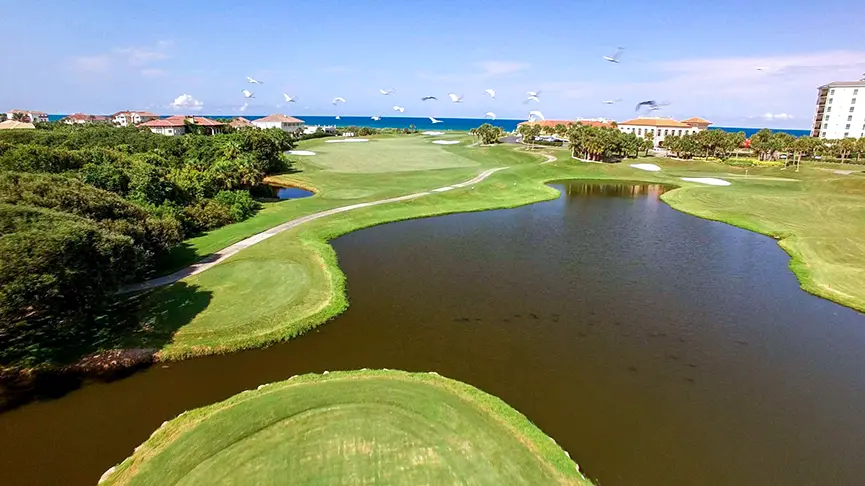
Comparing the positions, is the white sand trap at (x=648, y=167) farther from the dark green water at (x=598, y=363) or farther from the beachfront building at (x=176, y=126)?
the beachfront building at (x=176, y=126)

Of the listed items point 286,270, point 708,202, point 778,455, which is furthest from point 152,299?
point 708,202

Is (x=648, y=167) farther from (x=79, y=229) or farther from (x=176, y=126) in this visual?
(x=176, y=126)

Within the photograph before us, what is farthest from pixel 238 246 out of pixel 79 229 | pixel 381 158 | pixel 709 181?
pixel 709 181

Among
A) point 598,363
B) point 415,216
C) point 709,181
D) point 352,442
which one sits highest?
point 709,181

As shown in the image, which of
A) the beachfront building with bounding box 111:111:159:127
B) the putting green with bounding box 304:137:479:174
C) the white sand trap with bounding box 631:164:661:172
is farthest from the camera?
the beachfront building with bounding box 111:111:159:127

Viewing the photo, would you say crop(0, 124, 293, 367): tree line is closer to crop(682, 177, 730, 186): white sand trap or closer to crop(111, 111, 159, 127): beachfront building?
crop(682, 177, 730, 186): white sand trap

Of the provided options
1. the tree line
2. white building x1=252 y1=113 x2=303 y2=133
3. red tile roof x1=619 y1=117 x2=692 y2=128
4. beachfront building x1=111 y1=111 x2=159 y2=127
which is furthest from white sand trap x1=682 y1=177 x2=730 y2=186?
beachfront building x1=111 y1=111 x2=159 y2=127

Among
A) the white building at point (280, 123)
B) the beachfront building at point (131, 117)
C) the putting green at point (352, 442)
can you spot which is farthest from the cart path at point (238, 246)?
the beachfront building at point (131, 117)
